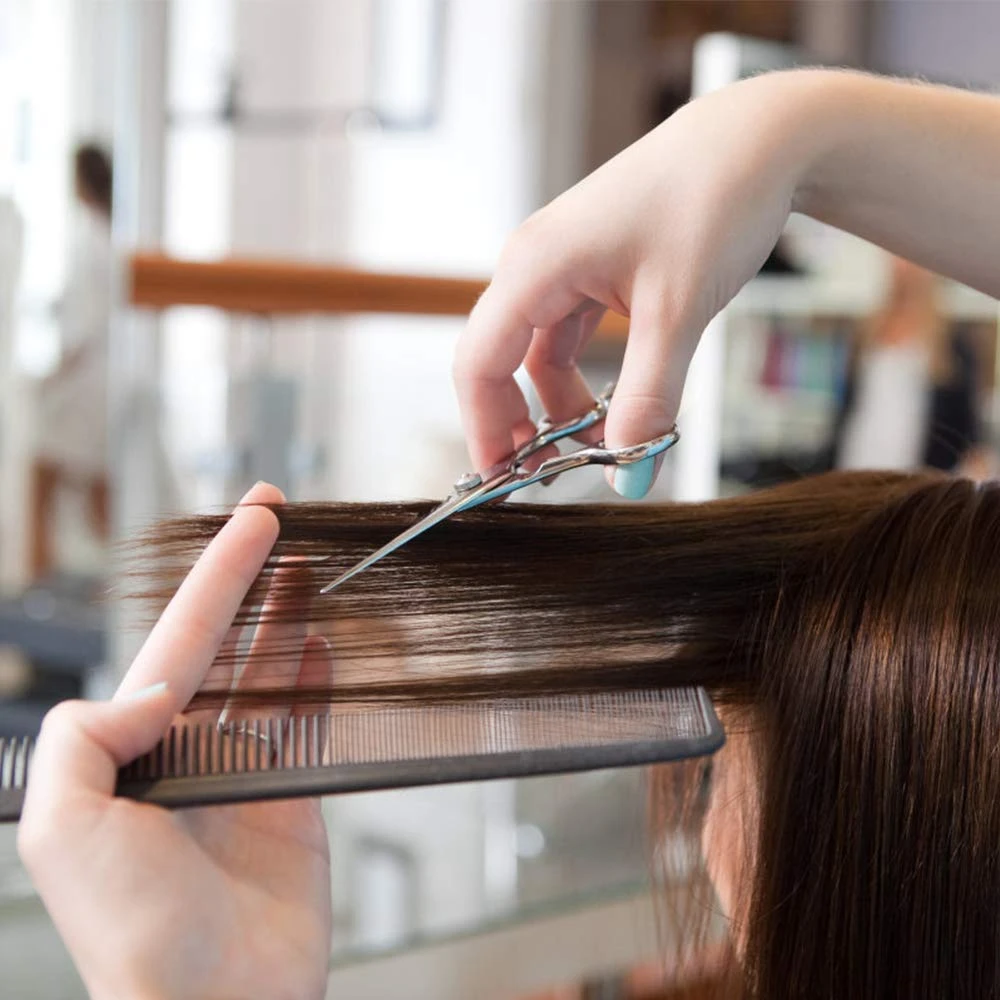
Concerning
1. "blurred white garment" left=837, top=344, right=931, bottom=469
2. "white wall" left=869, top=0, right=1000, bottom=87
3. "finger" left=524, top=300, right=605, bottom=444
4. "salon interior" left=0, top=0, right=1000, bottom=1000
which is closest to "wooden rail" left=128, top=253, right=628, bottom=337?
"salon interior" left=0, top=0, right=1000, bottom=1000

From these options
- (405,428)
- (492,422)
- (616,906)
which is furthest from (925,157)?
(405,428)

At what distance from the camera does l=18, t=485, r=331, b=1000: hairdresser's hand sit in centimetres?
52

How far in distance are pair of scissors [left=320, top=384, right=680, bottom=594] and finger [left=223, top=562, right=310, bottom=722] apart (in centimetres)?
2

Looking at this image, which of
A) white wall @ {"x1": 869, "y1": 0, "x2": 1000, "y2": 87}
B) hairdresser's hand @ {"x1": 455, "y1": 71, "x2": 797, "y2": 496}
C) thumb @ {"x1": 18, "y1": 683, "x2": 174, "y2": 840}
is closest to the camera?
thumb @ {"x1": 18, "y1": 683, "x2": 174, "y2": 840}

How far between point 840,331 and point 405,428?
1459mm

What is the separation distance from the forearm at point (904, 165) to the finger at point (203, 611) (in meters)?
0.35

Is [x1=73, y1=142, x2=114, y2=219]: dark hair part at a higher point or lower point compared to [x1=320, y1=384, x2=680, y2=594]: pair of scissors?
higher

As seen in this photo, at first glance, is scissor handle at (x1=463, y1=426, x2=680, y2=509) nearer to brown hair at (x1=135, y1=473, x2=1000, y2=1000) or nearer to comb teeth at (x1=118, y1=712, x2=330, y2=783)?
brown hair at (x1=135, y1=473, x2=1000, y2=1000)

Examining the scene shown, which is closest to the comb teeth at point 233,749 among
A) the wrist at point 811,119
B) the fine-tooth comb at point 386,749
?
the fine-tooth comb at point 386,749

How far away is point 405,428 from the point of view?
423 centimetres

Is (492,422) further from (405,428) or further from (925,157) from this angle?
(405,428)

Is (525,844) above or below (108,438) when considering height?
below

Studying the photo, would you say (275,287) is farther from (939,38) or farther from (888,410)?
(939,38)

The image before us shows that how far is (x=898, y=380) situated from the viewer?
334cm
